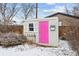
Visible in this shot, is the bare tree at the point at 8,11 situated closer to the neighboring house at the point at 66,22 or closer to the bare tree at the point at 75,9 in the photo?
the neighboring house at the point at 66,22

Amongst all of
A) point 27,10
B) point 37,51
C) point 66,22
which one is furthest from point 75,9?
point 37,51

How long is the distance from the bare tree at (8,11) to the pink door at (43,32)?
416 millimetres

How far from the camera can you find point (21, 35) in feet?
8.04

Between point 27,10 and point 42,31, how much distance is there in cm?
37

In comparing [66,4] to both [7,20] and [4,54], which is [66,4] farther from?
[4,54]

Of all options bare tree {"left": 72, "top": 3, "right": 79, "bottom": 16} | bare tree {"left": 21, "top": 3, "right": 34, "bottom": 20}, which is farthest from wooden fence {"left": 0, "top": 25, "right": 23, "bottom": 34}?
bare tree {"left": 72, "top": 3, "right": 79, "bottom": 16}

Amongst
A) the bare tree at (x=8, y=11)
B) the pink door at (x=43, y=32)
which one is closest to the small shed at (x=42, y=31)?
the pink door at (x=43, y=32)

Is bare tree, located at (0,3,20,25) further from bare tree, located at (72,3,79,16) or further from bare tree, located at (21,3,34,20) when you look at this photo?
bare tree, located at (72,3,79,16)

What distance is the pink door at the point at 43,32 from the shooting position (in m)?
2.46

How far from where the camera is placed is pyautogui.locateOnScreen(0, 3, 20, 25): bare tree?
97.1 inches

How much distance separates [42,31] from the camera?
8.11ft

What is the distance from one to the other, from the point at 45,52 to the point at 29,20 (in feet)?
1.69

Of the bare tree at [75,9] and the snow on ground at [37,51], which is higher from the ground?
the bare tree at [75,9]

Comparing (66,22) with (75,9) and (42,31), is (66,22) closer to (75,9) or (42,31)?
(75,9)
